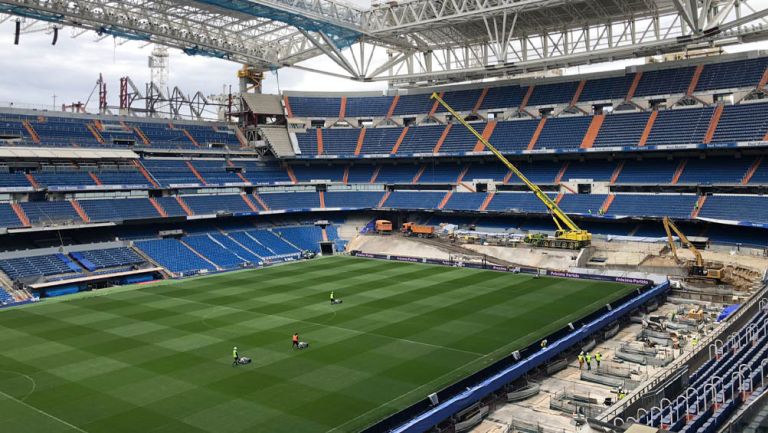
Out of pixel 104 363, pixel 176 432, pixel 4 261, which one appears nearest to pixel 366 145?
pixel 4 261

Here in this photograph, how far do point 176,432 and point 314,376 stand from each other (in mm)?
6096

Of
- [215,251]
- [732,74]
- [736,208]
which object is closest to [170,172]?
[215,251]

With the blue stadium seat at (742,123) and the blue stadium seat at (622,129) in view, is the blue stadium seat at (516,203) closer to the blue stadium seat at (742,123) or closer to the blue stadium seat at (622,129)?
the blue stadium seat at (622,129)

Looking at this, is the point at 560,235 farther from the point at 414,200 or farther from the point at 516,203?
the point at 414,200

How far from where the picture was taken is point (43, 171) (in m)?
52.0

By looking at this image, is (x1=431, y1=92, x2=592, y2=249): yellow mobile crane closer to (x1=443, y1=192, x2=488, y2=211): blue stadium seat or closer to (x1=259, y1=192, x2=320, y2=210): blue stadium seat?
(x1=443, y1=192, x2=488, y2=211): blue stadium seat

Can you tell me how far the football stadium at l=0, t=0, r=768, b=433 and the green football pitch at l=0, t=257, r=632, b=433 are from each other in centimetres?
18

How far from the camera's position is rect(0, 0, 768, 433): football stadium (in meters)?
22.0

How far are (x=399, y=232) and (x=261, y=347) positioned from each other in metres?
36.4

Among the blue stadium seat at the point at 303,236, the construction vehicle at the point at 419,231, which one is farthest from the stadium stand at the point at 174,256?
the construction vehicle at the point at 419,231

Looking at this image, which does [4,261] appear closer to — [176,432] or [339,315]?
[339,315]

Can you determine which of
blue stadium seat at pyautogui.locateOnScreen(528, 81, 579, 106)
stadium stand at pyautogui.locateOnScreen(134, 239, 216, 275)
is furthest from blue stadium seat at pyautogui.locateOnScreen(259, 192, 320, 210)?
blue stadium seat at pyautogui.locateOnScreen(528, 81, 579, 106)

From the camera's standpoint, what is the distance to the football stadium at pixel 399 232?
2197cm

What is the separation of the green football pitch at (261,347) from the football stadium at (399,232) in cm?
18
